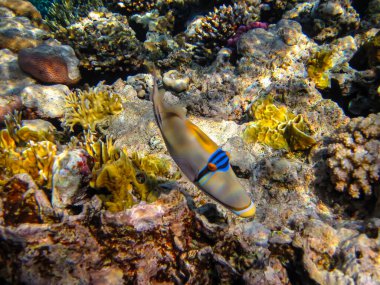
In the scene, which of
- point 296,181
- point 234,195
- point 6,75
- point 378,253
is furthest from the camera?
point 6,75

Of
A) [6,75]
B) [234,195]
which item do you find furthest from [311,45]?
[6,75]

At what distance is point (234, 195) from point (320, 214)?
1998 mm

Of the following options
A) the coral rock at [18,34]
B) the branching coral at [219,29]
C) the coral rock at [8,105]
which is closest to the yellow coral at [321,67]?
the branching coral at [219,29]

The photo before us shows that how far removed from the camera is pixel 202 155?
1710 mm

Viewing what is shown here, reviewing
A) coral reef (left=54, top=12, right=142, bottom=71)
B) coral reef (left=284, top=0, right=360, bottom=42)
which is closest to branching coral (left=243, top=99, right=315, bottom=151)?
coral reef (left=284, top=0, right=360, bottom=42)

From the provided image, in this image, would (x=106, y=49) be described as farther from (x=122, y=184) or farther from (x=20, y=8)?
(x=20, y=8)

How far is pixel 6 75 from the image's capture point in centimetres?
633

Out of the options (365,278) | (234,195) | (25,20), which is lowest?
(25,20)

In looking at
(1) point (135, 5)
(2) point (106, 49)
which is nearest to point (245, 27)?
(2) point (106, 49)

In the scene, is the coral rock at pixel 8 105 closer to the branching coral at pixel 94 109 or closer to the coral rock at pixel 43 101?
the coral rock at pixel 43 101

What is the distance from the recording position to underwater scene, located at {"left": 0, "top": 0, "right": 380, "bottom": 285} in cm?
191

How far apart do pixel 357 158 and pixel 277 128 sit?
116 cm

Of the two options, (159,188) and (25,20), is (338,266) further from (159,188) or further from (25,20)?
(25,20)

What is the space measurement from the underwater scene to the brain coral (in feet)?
0.05
